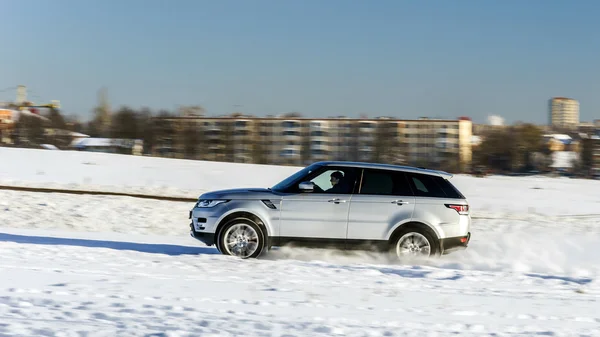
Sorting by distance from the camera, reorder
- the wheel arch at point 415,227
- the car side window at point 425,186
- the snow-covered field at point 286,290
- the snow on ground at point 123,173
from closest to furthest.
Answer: the snow-covered field at point 286,290, the wheel arch at point 415,227, the car side window at point 425,186, the snow on ground at point 123,173

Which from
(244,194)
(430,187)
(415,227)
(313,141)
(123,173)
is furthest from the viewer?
(313,141)

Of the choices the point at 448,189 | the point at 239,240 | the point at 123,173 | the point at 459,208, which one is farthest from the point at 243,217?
the point at 123,173

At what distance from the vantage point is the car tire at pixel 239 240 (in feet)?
35.8

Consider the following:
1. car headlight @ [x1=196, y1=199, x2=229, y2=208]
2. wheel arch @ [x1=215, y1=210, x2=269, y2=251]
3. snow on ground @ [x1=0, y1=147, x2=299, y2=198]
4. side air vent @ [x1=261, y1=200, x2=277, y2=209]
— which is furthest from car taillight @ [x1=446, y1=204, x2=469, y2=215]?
snow on ground @ [x1=0, y1=147, x2=299, y2=198]

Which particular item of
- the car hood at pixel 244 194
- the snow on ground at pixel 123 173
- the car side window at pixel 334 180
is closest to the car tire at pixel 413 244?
the car side window at pixel 334 180

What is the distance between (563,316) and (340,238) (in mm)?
4017

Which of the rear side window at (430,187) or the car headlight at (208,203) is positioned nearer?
the rear side window at (430,187)

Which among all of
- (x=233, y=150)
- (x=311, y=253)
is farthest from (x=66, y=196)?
(x=233, y=150)

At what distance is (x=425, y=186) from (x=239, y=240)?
292 cm

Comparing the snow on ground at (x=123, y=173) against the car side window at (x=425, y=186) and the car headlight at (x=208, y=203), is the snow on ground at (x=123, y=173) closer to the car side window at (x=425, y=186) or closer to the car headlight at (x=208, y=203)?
the car headlight at (x=208, y=203)

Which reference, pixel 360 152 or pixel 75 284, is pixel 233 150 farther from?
pixel 75 284

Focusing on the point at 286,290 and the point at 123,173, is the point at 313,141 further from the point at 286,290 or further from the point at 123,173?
the point at 286,290

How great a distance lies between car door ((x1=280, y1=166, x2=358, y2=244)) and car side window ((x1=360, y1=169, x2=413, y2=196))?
0.26 meters

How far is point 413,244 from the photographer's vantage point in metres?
10.8
